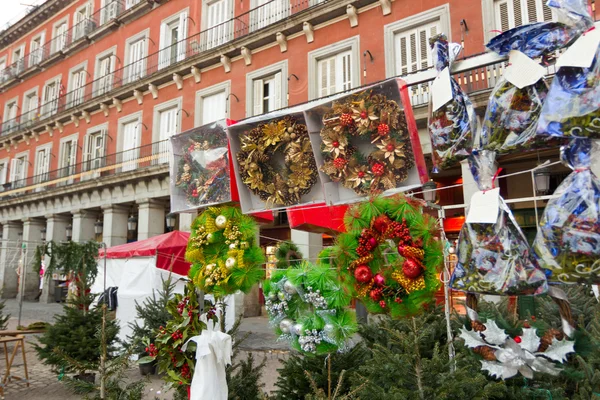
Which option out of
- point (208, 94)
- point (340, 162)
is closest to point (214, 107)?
point (208, 94)

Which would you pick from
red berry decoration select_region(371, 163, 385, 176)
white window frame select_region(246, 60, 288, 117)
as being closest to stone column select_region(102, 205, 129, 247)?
white window frame select_region(246, 60, 288, 117)

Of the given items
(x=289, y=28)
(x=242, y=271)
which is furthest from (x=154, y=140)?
(x=242, y=271)

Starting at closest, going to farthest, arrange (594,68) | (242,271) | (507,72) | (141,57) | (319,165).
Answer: (594,68), (507,72), (319,165), (242,271), (141,57)

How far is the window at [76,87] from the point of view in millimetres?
19972

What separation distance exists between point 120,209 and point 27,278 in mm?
8805

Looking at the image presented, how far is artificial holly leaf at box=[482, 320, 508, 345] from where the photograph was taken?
7.00ft

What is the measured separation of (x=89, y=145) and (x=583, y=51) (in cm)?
2043

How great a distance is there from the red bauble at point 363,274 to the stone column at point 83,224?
18687mm

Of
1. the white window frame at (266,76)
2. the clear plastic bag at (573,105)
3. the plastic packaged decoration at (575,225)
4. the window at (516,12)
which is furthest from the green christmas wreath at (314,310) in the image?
the white window frame at (266,76)

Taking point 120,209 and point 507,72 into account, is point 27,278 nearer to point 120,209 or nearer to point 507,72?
point 120,209

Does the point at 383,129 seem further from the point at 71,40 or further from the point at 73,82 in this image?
the point at 71,40

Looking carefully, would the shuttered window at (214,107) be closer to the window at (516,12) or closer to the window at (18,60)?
the window at (516,12)

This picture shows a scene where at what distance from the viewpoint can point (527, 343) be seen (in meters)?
2.08

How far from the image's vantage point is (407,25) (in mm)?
11180
